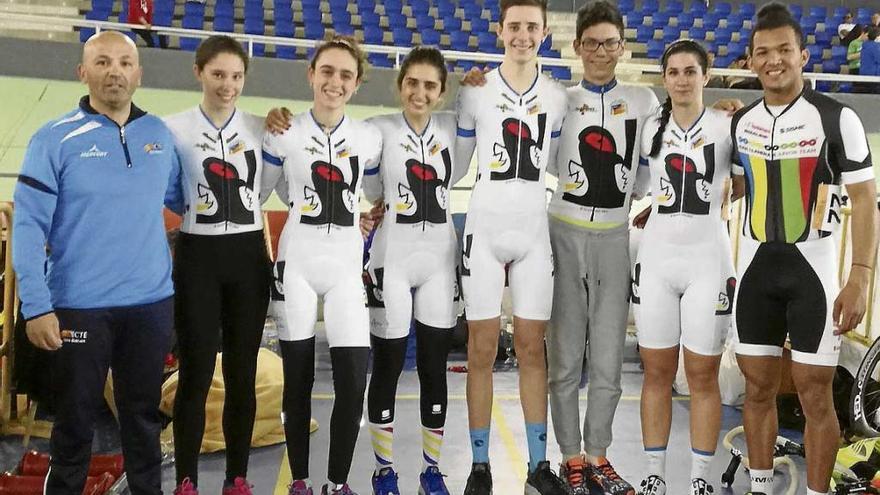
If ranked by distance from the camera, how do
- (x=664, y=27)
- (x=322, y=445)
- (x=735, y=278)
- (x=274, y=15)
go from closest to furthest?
(x=735, y=278) < (x=322, y=445) < (x=274, y=15) < (x=664, y=27)

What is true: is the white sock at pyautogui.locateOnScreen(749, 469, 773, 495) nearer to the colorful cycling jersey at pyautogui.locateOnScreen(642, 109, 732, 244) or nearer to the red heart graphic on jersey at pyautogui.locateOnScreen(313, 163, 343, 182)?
the colorful cycling jersey at pyautogui.locateOnScreen(642, 109, 732, 244)

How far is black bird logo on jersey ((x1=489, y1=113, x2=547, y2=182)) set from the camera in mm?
4273

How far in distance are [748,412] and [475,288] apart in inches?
56.1

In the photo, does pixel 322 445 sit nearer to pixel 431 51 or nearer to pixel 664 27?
pixel 431 51

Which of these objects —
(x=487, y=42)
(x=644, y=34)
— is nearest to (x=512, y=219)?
(x=487, y=42)

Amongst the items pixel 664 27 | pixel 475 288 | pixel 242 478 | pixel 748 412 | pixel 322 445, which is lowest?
pixel 322 445

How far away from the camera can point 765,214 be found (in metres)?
3.93

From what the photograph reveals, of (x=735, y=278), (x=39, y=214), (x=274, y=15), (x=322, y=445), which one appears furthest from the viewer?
(x=274, y=15)

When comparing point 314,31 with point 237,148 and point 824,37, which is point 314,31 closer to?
point 824,37

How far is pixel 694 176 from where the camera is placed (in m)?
4.16

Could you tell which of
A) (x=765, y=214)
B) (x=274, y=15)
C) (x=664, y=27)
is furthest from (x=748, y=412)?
(x=664, y=27)

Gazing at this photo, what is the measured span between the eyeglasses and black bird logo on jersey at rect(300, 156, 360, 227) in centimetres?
135

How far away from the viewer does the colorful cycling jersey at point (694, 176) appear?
416cm

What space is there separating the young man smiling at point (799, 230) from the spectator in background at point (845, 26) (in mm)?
15794
